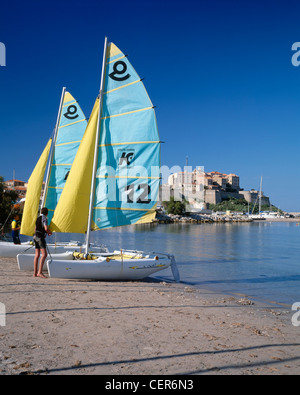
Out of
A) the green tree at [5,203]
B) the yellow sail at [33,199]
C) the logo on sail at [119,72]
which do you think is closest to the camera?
the logo on sail at [119,72]

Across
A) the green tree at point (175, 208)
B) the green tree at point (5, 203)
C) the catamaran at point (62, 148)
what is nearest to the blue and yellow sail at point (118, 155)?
the catamaran at point (62, 148)

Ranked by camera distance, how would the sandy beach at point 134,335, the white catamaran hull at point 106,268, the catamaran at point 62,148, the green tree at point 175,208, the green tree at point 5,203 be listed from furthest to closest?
the green tree at point 175,208, the green tree at point 5,203, the catamaran at point 62,148, the white catamaran hull at point 106,268, the sandy beach at point 134,335

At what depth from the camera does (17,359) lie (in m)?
4.50

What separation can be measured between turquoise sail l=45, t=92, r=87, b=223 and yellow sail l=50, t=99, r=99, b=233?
15.0 feet

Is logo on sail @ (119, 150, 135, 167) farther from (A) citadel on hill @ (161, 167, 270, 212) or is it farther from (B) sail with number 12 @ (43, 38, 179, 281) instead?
(A) citadel on hill @ (161, 167, 270, 212)

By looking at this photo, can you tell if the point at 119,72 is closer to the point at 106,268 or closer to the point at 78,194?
the point at 78,194

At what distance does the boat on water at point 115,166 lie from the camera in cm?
1208

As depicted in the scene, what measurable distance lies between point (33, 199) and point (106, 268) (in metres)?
5.90

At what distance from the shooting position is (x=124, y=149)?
12.4 m

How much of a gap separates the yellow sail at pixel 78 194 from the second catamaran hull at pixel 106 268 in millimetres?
1737

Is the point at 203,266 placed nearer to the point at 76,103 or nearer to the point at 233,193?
the point at 76,103

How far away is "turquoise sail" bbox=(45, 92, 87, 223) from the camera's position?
54.7 feet

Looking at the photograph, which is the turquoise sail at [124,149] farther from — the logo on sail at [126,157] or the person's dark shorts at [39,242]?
the person's dark shorts at [39,242]
